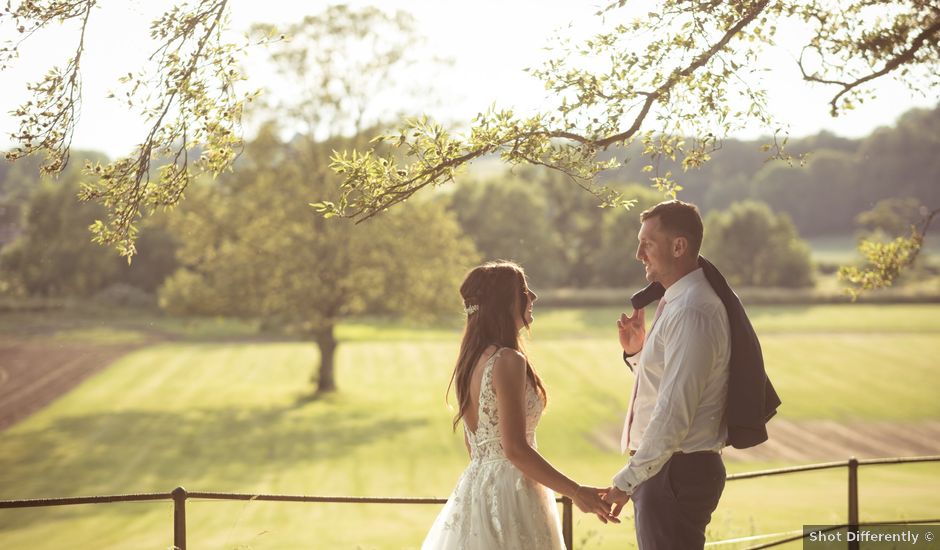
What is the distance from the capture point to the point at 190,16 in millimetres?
6934

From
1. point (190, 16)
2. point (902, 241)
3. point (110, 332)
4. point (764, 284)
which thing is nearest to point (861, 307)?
point (764, 284)

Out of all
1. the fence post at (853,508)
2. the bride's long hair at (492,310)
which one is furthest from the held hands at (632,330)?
the fence post at (853,508)

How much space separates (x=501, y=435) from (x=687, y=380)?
94cm

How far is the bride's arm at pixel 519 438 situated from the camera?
169 inches

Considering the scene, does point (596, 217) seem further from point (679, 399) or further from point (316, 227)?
point (679, 399)

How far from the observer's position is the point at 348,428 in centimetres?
3247

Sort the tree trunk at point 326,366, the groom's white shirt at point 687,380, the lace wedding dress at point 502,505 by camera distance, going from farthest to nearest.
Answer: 1. the tree trunk at point 326,366
2. the lace wedding dress at point 502,505
3. the groom's white shirt at point 687,380

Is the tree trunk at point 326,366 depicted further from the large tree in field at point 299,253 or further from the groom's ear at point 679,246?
the groom's ear at point 679,246

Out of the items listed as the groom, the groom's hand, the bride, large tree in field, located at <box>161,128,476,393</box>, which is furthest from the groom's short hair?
large tree in field, located at <box>161,128,476,393</box>

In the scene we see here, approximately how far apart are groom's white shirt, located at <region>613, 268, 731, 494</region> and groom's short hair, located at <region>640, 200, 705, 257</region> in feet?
0.51

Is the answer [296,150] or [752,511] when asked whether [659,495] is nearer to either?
[752,511]

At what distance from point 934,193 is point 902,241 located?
84.3 m

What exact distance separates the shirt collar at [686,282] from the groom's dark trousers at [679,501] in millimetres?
730

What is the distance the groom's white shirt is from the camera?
412 cm
